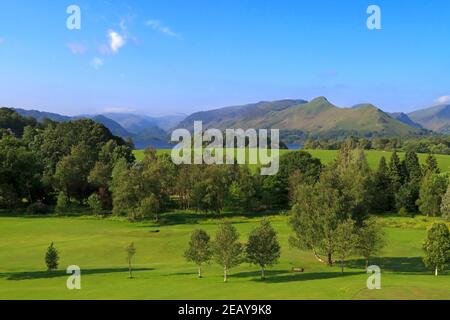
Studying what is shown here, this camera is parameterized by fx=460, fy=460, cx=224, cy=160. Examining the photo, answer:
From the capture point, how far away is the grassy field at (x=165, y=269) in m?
35.0

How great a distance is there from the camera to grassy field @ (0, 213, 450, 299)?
115 ft

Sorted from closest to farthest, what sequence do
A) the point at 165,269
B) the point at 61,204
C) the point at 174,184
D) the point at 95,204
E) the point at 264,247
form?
the point at 264,247
the point at 165,269
the point at 95,204
the point at 61,204
the point at 174,184

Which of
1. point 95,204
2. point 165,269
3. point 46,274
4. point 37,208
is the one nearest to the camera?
point 46,274

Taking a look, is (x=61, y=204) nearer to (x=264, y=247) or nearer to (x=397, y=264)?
(x=264, y=247)

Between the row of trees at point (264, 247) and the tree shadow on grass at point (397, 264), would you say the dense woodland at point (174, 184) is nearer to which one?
the tree shadow on grass at point (397, 264)

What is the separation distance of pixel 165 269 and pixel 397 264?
26.6 meters

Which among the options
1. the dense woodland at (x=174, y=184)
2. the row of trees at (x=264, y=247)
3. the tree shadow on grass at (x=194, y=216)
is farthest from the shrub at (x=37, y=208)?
the row of trees at (x=264, y=247)

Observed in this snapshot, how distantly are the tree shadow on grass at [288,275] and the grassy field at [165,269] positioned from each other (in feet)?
0.31

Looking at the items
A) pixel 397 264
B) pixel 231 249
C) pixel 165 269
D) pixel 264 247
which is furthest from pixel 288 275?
pixel 397 264

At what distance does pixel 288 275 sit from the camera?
44938 millimetres

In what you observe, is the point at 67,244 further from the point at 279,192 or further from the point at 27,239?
the point at 279,192

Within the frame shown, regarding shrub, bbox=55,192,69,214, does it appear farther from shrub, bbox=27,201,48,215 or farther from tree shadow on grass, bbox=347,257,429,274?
tree shadow on grass, bbox=347,257,429,274
